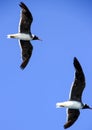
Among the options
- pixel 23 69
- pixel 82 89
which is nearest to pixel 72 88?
pixel 82 89

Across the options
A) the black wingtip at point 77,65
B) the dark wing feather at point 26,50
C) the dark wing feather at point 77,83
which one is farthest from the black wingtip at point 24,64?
the black wingtip at point 77,65

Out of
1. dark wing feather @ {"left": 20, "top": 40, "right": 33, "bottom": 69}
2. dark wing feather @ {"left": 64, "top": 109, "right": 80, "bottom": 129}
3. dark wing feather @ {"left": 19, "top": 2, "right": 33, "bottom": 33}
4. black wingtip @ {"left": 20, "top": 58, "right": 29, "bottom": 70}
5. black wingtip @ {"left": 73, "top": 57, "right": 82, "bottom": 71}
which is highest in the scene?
dark wing feather @ {"left": 19, "top": 2, "right": 33, "bottom": 33}

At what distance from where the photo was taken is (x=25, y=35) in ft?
93.5

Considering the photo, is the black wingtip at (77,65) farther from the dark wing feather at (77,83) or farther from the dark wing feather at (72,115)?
the dark wing feather at (72,115)

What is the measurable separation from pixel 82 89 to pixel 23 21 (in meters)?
4.05

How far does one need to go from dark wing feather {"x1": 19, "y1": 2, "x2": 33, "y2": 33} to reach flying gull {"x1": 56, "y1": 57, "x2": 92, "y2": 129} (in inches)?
131

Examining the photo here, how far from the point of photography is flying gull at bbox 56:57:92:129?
83.9ft

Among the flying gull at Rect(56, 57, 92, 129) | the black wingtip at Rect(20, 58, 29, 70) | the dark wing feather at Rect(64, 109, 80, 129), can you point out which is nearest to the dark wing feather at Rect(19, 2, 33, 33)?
the black wingtip at Rect(20, 58, 29, 70)

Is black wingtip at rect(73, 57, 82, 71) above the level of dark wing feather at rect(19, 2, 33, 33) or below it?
below

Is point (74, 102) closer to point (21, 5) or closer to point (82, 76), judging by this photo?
point (82, 76)

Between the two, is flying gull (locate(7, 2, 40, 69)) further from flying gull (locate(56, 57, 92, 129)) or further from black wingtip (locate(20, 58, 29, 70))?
flying gull (locate(56, 57, 92, 129))

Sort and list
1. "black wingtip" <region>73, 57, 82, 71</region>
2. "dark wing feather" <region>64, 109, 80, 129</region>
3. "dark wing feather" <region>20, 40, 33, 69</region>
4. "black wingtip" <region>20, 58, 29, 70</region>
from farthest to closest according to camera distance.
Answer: "dark wing feather" <region>20, 40, 33, 69</region>, "black wingtip" <region>20, 58, 29, 70</region>, "dark wing feather" <region>64, 109, 80, 129</region>, "black wingtip" <region>73, 57, 82, 71</region>

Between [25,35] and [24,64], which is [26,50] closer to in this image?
[24,64]

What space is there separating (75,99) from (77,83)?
0.83 meters
